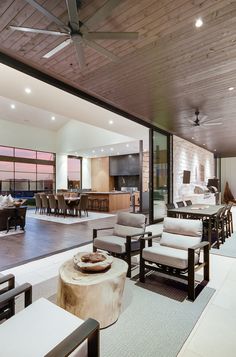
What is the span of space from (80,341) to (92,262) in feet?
3.62

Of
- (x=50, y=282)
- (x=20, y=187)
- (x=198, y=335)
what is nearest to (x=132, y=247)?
(x=50, y=282)

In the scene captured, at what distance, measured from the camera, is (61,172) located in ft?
43.3

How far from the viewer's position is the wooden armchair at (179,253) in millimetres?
2465

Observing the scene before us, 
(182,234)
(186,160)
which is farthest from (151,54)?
(186,160)

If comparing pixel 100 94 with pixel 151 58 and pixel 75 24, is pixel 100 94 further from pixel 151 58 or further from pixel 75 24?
pixel 75 24

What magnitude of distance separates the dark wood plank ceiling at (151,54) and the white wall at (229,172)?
35.5ft

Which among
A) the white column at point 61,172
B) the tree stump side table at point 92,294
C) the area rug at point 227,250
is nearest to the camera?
the tree stump side table at point 92,294

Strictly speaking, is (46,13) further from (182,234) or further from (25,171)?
(25,171)

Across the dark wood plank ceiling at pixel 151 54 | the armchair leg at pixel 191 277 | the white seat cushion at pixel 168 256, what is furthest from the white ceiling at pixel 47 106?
the armchair leg at pixel 191 277

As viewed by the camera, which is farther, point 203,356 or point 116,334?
→ point 116,334

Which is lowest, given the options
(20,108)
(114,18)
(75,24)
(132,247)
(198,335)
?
(198,335)

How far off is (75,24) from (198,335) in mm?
3064

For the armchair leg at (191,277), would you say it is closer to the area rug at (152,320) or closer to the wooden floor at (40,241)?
the area rug at (152,320)

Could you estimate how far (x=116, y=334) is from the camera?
1.87m
